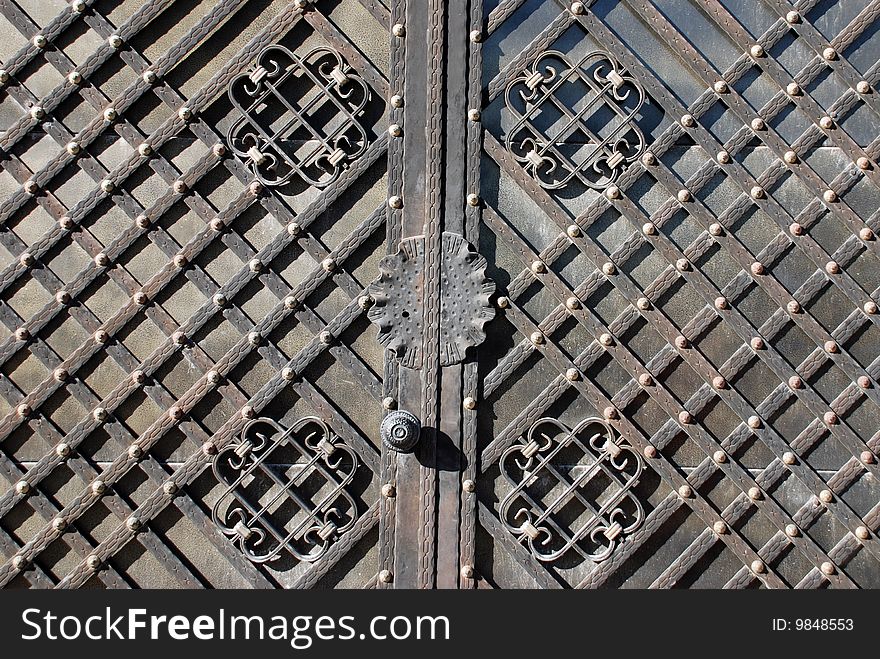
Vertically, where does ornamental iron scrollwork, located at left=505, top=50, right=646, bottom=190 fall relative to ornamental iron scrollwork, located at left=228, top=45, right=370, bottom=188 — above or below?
below

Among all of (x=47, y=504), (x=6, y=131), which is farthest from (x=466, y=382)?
(x=6, y=131)

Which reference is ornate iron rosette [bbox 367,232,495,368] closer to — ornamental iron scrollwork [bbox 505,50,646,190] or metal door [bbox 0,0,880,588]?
metal door [bbox 0,0,880,588]

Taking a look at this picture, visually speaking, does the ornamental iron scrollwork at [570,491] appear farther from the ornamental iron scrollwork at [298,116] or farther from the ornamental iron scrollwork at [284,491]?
the ornamental iron scrollwork at [298,116]

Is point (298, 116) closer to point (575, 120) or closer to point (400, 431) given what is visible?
point (575, 120)

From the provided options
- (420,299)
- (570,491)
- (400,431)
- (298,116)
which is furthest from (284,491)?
(298,116)

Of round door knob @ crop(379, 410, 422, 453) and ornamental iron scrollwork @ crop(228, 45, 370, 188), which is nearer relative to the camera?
round door knob @ crop(379, 410, 422, 453)

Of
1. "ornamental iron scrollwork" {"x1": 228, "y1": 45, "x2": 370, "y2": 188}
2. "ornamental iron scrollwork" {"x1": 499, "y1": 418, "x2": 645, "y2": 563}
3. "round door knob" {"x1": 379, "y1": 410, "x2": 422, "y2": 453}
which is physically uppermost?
"ornamental iron scrollwork" {"x1": 228, "y1": 45, "x2": 370, "y2": 188}

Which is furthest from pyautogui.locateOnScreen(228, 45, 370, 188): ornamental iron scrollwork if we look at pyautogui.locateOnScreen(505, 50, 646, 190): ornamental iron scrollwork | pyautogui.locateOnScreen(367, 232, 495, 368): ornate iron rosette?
pyautogui.locateOnScreen(505, 50, 646, 190): ornamental iron scrollwork
